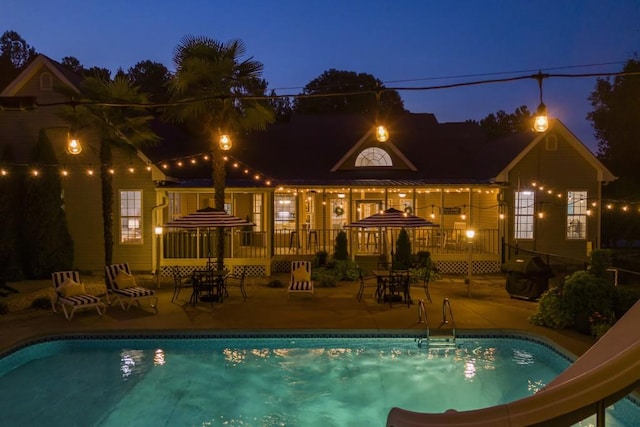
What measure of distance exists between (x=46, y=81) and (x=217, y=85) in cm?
727

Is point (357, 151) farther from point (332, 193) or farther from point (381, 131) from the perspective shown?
point (381, 131)

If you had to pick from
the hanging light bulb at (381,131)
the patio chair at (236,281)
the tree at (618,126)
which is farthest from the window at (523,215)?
the tree at (618,126)

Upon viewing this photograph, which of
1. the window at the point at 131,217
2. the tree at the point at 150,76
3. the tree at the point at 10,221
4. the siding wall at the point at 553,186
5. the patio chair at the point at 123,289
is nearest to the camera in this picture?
the patio chair at the point at 123,289

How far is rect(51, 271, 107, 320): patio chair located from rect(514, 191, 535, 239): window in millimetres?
14853

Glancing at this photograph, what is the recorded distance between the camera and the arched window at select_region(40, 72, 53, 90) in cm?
1794

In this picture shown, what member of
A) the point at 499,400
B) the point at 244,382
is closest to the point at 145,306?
the point at 244,382

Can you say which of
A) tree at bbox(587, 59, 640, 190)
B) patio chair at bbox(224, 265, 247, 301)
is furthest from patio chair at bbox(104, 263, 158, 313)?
tree at bbox(587, 59, 640, 190)

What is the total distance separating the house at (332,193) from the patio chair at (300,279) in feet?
11.1

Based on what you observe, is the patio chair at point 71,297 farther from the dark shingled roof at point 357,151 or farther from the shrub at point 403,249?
the shrub at point 403,249

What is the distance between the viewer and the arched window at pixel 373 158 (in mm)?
20797

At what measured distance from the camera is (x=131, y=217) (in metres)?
18.7

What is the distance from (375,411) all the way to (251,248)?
1114 centimetres

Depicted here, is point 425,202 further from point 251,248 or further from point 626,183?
point 626,183

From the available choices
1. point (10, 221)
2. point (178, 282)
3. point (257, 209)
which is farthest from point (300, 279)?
point (10, 221)
